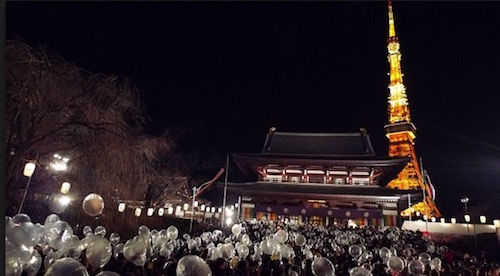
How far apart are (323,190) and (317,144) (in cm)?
829

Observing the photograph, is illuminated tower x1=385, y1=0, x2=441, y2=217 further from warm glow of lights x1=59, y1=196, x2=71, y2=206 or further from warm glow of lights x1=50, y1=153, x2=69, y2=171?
warm glow of lights x1=50, y1=153, x2=69, y2=171

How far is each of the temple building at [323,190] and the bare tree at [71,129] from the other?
1143cm

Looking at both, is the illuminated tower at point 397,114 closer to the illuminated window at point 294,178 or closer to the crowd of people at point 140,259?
the illuminated window at point 294,178

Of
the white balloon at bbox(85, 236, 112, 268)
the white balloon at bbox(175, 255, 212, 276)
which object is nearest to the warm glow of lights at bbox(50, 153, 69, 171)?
the white balloon at bbox(85, 236, 112, 268)

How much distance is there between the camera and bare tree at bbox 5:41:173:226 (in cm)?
692

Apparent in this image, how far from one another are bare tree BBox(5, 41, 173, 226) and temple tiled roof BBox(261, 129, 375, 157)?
1702cm

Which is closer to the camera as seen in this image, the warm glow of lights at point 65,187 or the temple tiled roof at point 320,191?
the warm glow of lights at point 65,187

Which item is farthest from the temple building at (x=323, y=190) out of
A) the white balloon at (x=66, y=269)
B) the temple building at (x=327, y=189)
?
the white balloon at (x=66, y=269)

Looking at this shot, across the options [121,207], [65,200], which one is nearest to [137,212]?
[121,207]

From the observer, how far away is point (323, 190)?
2083cm

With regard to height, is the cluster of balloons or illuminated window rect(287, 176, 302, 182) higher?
illuminated window rect(287, 176, 302, 182)

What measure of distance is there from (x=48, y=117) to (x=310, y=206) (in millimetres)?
17268

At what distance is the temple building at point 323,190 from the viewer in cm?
2036

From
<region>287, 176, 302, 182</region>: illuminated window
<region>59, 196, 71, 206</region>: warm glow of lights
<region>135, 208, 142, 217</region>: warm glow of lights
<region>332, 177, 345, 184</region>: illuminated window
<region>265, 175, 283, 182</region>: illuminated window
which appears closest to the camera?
<region>59, 196, 71, 206</region>: warm glow of lights
